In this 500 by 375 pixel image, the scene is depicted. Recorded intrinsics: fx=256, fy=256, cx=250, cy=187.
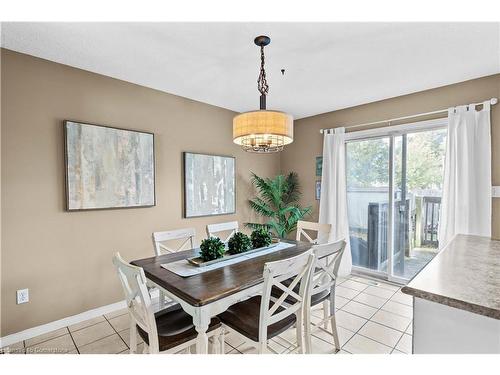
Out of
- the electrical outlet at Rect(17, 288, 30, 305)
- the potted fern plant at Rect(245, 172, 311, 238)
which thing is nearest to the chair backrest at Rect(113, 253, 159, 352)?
the electrical outlet at Rect(17, 288, 30, 305)

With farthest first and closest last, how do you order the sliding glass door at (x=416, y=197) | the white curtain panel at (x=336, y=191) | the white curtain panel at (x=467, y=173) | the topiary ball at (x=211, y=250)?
the white curtain panel at (x=336, y=191) < the sliding glass door at (x=416, y=197) < the white curtain panel at (x=467, y=173) < the topiary ball at (x=211, y=250)

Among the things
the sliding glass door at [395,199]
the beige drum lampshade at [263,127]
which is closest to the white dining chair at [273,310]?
the beige drum lampshade at [263,127]

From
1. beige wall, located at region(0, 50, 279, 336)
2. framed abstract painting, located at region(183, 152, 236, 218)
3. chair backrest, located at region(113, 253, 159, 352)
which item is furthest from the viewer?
framed abstract painting, located at region(183, 152, 236, 218)

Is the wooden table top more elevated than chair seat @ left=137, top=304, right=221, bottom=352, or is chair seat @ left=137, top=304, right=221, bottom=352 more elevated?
the wooden table top

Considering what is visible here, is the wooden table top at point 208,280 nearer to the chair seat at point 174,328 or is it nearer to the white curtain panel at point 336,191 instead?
the chair seat at point 174,328

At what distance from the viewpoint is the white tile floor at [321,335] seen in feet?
6.56

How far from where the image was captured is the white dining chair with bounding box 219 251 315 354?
55.7 inches

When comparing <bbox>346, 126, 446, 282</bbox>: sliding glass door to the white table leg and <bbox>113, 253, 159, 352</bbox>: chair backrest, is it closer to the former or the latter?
the white table leg

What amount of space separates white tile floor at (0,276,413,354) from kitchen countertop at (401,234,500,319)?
40.3 inches

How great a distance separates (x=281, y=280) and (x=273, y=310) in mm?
170

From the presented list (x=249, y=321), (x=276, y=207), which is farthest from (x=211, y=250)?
(x=276, y=207)

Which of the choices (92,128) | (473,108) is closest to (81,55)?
(92,128)

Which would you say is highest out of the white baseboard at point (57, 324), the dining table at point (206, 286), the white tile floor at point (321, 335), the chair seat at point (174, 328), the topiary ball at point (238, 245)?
the topiary ball at point (238, 245)

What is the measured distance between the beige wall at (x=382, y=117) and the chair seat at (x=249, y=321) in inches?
96.9
